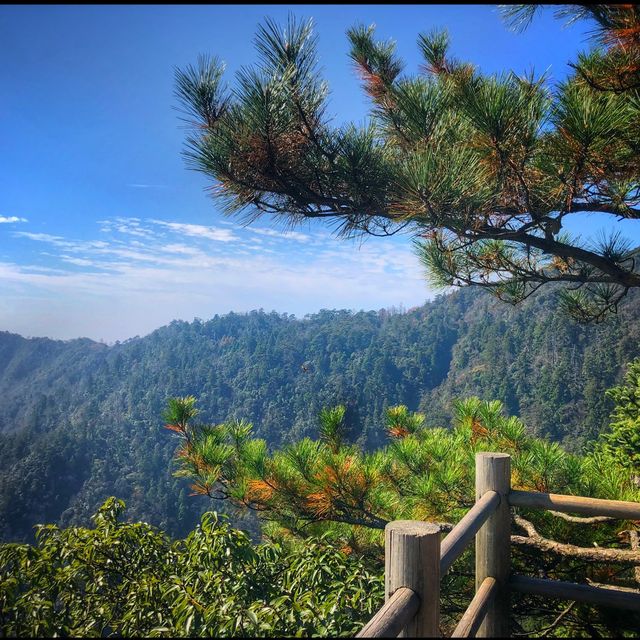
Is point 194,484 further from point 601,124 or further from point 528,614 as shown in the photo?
point 601,124

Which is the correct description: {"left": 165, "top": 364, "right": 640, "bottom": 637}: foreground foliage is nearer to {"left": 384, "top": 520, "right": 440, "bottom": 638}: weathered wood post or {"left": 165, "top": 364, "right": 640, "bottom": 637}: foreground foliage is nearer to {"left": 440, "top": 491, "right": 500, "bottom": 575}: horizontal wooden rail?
{"left": 440, "top": 491, "right": 500, "bottom": 575}: horizontal wooden rail

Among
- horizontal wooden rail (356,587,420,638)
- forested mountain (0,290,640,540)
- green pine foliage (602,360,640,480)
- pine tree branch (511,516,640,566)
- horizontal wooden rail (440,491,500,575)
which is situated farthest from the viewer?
forested mountain (0,290,640,540)

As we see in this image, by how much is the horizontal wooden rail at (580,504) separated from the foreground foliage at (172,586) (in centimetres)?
50

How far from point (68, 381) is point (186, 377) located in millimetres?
9152

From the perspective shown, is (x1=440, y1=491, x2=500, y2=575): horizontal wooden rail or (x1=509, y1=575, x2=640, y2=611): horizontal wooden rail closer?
(x1=440, y1=491, x2=500, y2=575): horizontal wooden rail

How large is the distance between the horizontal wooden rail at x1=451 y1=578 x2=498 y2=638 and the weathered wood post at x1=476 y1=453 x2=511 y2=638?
3 centimetres

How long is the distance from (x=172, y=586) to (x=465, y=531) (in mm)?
757

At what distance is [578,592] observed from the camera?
1.42 m

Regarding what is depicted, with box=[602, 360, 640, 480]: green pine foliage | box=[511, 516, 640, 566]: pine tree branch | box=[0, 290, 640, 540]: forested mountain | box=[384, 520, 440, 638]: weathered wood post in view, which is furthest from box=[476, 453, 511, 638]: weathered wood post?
box=[0, 290, 640, 540]: forested mountain

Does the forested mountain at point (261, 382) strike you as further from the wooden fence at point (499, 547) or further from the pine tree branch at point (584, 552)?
the wooden fence at point (499, 547)

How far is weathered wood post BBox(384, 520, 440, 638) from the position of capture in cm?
83

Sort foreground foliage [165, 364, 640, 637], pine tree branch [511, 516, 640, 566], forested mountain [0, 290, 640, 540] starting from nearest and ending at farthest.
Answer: pine tree branch [511, 516, 640, 566]
foreground foliage [165, 364, 640, 637]
forested mountain [0, 290, 640, 540]

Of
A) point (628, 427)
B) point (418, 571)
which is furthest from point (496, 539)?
point (628, 427)

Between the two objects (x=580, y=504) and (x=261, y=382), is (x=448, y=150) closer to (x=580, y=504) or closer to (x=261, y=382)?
(x=580, y=504)
